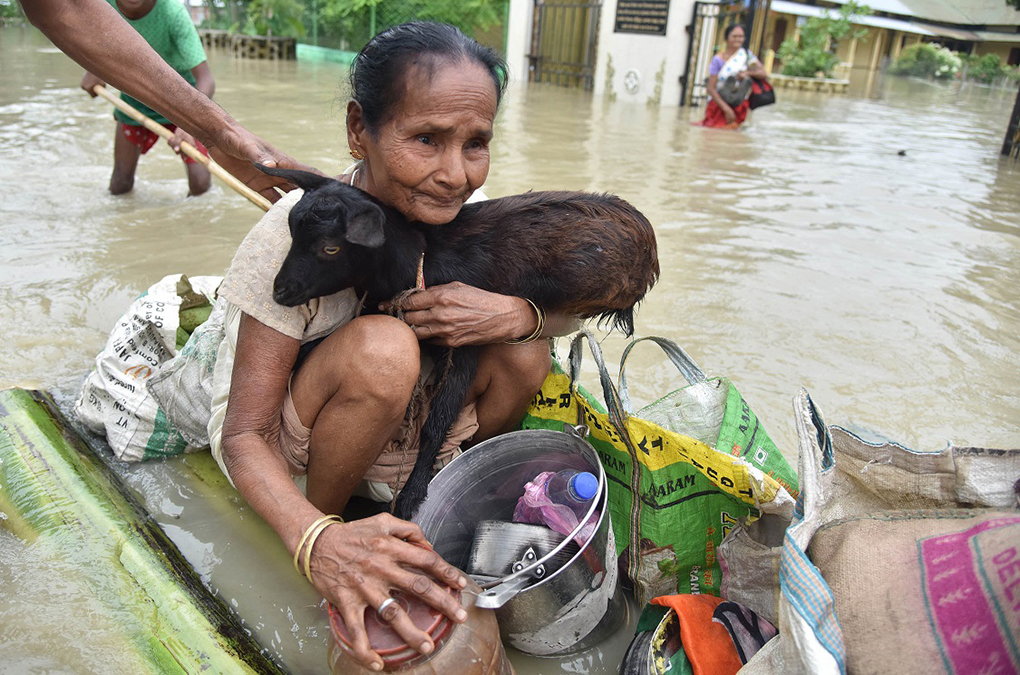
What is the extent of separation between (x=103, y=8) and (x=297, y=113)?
22.2 ft

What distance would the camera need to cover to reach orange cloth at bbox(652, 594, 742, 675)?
1.32 metres

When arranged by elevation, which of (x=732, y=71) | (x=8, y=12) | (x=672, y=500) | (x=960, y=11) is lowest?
(x=672, y=500)

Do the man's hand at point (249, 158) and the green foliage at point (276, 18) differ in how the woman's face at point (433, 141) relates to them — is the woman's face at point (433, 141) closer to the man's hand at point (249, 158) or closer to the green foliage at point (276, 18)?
the man's hand at point (249, 158)

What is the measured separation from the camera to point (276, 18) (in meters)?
20.0

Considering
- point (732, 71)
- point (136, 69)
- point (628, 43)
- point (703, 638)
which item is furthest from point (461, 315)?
point (628, 43)

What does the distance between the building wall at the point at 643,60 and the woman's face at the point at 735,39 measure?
247cm

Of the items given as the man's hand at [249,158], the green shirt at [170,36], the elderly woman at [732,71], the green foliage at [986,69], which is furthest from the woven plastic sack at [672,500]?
the green foliage at [986,69]

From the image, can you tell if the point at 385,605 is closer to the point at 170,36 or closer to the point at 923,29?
the point at 170,36

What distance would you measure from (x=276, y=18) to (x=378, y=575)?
22.0 meters

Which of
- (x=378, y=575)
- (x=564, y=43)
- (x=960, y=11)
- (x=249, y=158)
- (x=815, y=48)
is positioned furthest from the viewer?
(x=960, y=11)

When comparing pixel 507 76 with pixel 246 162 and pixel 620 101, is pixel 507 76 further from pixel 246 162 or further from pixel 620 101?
pixel 620 101

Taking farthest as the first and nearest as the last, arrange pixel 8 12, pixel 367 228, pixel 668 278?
1. pixel 8 12
2. pixel 668 278
3. pixel 367 228

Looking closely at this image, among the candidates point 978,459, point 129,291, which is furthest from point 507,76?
point 129,291

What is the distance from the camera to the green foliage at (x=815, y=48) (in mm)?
18969
